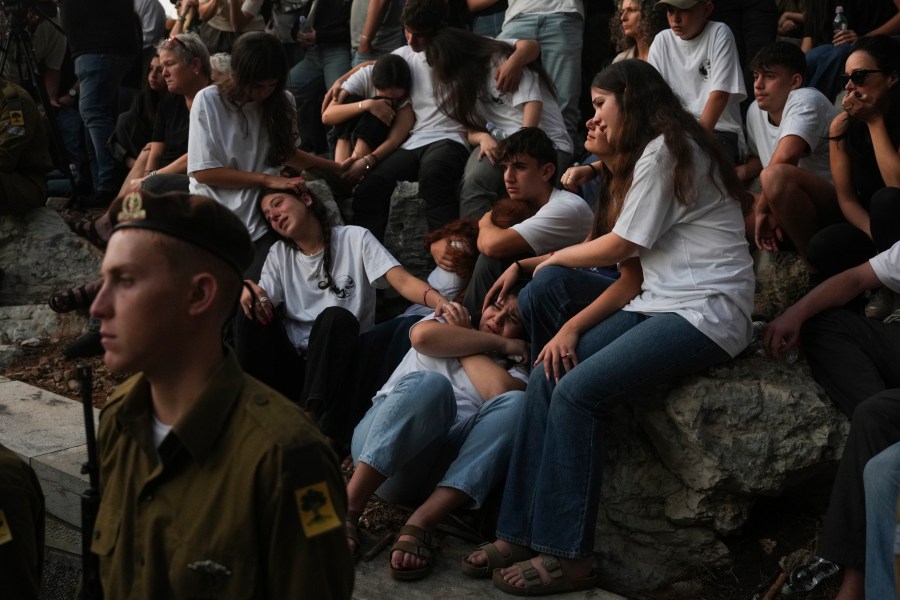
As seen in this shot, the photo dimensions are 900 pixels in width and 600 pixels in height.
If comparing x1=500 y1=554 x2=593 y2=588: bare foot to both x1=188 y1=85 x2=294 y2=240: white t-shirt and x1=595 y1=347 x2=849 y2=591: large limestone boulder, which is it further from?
x1=188 y1=85 x2=294 y2=240: white t-shirt

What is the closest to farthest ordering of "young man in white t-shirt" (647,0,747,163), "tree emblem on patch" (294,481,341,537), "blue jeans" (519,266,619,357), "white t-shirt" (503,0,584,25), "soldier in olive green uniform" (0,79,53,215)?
"tree emblem on patch" (294,481,341,537)
"blue jeans" (519,266,619,357)
"young man in white t-shirt" (647,0,747,163)
"white t-shirt" (503,0,584,25)
"soldier in olive green uniform" (0,79,53,215)

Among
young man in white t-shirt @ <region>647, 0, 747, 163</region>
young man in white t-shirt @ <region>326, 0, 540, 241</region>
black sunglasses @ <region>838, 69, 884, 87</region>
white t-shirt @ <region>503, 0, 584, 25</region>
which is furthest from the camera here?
white t-shirt @ <region>503, 0, 584, 25</region>

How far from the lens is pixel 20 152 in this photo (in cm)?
666

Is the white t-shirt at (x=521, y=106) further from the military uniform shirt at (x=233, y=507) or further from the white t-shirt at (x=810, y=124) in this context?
the military uniform shirt at (x=233, y=507)

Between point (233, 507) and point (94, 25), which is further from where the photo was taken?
point (94, 25)

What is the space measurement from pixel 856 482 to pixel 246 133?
11.6 feet

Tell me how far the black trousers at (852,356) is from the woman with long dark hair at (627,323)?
12.4 inches

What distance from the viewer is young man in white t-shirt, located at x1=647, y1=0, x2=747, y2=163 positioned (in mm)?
5418

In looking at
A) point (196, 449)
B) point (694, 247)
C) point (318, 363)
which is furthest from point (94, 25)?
point (196, 449)

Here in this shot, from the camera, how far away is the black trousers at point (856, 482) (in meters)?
3.17

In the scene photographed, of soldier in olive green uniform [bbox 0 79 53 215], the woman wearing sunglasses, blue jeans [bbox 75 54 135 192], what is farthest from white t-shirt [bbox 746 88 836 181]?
blue jeans [bbox 75 54 135 192]

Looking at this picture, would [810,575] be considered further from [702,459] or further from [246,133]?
[246,133]

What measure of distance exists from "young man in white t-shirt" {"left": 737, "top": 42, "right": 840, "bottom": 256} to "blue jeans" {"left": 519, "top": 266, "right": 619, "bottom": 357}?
111 cm

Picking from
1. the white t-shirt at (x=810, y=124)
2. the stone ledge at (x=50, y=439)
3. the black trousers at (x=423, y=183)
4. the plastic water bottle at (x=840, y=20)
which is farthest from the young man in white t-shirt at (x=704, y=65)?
the stone ledge at (x=50, y=439)
